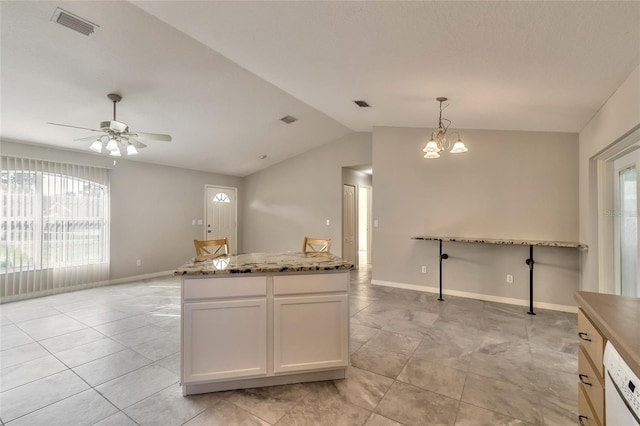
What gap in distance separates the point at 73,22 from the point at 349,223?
5.33 meters

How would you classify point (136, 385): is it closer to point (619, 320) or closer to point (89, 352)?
point (89, 352)

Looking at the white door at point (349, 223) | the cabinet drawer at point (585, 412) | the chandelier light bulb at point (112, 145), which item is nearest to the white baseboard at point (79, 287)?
the chandelier light bulb at point (112, 145)

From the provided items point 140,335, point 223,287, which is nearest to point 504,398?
point 223,287

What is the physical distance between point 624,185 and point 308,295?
3.44m

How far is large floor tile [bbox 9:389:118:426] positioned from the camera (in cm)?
175

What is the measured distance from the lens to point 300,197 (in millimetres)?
6805

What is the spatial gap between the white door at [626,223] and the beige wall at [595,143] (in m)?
0.20

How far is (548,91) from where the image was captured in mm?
2637

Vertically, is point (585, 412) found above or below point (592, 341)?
below

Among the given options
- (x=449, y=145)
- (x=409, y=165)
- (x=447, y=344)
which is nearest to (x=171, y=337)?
(x=447, y=344)

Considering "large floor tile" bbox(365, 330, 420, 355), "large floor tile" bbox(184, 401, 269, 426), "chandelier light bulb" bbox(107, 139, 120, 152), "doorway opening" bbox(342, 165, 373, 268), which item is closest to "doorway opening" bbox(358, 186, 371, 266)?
"doorway opening" bbox(342, 165, 373, 268)

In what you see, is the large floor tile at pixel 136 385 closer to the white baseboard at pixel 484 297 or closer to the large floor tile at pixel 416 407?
the large floor tile at pixel 416 407

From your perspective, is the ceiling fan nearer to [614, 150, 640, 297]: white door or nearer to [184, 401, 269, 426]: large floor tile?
[184, 401, 269, 426]: large floor tile

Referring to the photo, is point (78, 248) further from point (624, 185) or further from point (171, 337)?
point (624, 185)
